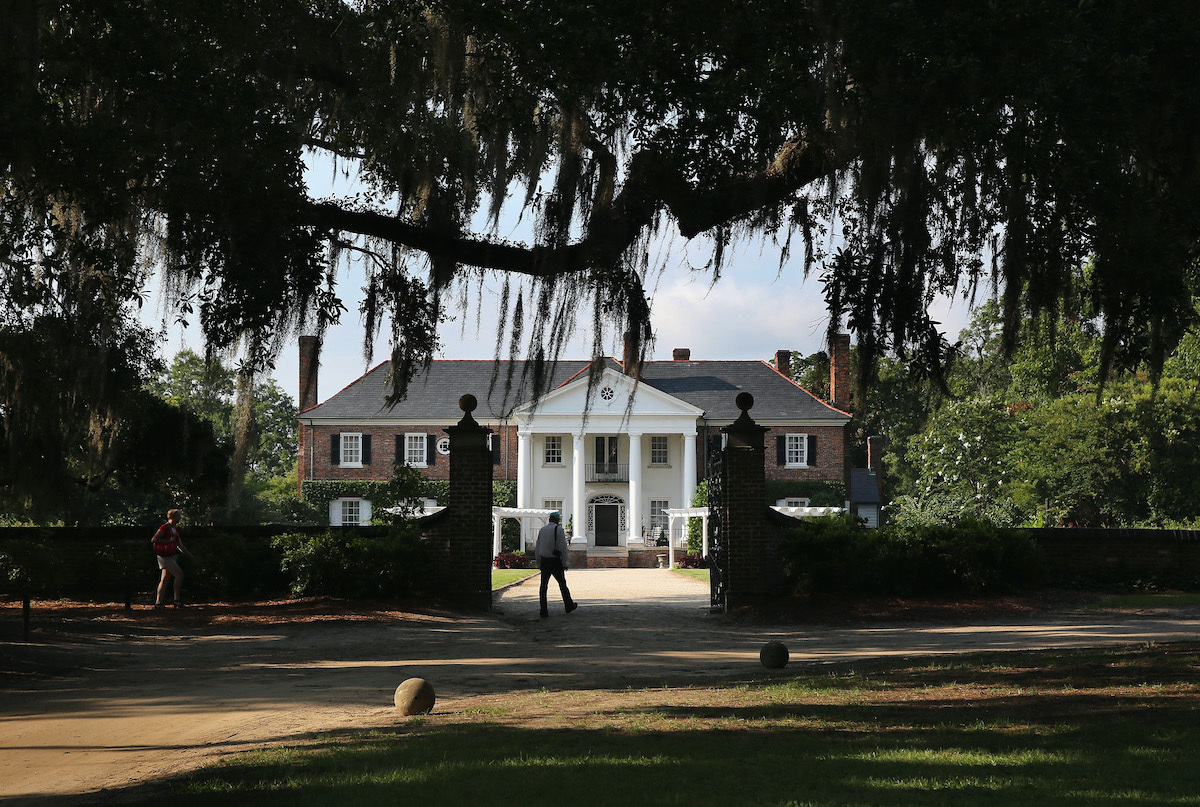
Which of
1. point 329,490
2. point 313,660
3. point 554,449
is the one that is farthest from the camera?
point 554,449

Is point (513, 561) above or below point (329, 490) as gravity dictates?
below

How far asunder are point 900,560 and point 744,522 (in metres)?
2.37

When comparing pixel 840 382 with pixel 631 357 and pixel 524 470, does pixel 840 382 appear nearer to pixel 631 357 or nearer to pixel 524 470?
pixel 524 470

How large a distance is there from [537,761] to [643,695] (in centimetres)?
283

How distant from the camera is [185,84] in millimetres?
9102

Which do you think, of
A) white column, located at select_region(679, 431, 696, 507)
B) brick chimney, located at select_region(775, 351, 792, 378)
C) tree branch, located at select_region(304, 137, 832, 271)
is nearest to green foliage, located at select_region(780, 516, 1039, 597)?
tree branch, located at select_region(304, 137, 832, 271)

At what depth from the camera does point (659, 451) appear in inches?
1874

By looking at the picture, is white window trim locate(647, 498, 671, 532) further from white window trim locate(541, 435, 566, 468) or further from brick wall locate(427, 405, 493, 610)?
→ brick wall locate(427, 405, 493, 610)

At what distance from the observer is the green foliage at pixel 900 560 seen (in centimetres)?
1619

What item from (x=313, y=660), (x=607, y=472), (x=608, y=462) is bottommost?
(x=313, y=660)

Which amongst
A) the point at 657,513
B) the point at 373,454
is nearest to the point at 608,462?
the point at 657,513

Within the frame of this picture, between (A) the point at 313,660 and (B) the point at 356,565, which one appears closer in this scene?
(A) the point at 313,660

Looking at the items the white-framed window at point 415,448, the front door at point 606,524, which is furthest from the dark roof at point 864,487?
the white-framed window at point 415,448

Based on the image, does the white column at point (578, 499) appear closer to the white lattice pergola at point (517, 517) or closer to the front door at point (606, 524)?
the front door at point (606, 524)
